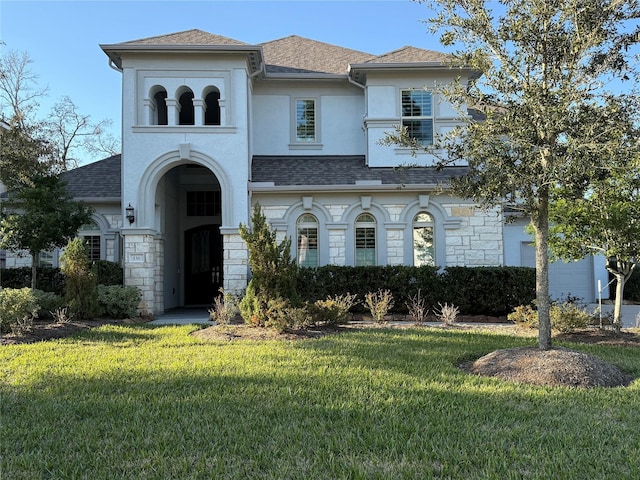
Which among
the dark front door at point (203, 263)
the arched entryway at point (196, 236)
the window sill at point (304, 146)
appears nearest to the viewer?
the window sill at point (304, 146)

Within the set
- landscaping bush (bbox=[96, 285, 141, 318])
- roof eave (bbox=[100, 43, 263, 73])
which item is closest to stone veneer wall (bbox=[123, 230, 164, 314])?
landscaping bush (bbox=[96, 285, 141, 318])

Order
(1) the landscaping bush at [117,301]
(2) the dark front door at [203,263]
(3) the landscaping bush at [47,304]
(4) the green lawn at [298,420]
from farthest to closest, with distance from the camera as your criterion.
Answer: (2) the dark front door at [203,263] → (1) the landscaping bush at [117,301] → (3) the landscaping bush at [47,304] → (4) the green lawn at [298,420]

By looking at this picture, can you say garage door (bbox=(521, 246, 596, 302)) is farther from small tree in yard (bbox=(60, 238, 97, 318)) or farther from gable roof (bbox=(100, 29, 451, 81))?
small tree in yard (bbox=(60, 238, 97, 318))

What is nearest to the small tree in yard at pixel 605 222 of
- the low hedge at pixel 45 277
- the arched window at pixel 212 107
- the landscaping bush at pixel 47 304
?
the arched window at pixel 212 107

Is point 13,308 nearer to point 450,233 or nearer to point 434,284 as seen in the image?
point 434,284

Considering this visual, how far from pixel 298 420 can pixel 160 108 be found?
12851mm

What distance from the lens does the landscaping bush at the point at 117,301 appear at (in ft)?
37.5

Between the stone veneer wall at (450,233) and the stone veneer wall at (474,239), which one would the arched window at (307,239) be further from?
the stone veneer wall at (474,239)

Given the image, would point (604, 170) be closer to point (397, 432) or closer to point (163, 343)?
point (397, 432)

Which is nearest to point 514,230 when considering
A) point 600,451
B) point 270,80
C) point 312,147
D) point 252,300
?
point 312,147

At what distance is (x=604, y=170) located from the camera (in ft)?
20.8

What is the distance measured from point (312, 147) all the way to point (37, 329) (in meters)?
9.62

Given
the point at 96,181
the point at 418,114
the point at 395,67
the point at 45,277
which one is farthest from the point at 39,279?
the point at 418,114

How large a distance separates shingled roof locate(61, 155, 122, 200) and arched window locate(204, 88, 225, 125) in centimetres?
336
